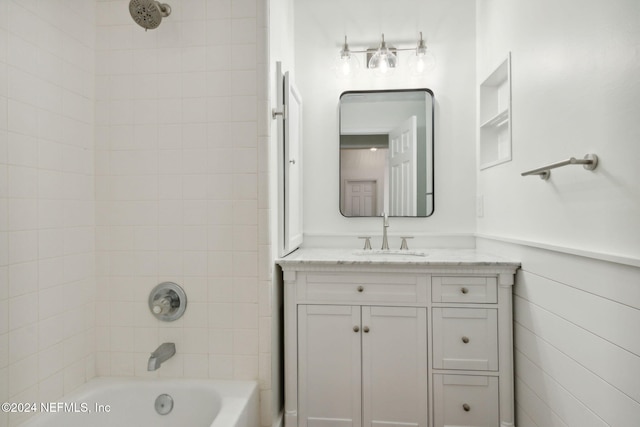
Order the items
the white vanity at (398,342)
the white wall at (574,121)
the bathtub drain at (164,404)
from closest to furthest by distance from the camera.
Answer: the white wall at (574,121), the bathtub drain at (164,404), the white vanity at (398,342)

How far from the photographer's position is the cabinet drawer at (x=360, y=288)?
1.60 m

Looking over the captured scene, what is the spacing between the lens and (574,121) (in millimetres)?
1161

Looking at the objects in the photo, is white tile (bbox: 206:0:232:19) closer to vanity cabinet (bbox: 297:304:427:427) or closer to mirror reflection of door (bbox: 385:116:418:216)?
mirror reflection of door (bbox: 385:116:418:216)

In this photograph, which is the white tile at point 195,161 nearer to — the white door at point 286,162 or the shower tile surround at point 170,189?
the shower tile surround at point 170,189

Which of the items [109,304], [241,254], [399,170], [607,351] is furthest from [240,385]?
[399,170]

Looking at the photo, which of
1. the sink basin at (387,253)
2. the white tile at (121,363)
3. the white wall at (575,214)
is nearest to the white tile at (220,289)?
the white tile at (121,363)

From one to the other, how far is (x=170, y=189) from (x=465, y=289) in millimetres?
1466

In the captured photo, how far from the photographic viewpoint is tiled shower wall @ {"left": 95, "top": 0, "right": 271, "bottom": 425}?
60.2 inches

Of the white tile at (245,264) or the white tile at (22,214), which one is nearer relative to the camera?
the white tile at (22,214)

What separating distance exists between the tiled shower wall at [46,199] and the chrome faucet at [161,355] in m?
0.37

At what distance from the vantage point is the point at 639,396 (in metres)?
0.90

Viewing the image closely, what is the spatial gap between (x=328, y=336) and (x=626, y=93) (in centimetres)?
142

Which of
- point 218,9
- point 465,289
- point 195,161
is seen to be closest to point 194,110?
point 195,161

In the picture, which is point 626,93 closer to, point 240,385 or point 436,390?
point 436,390
